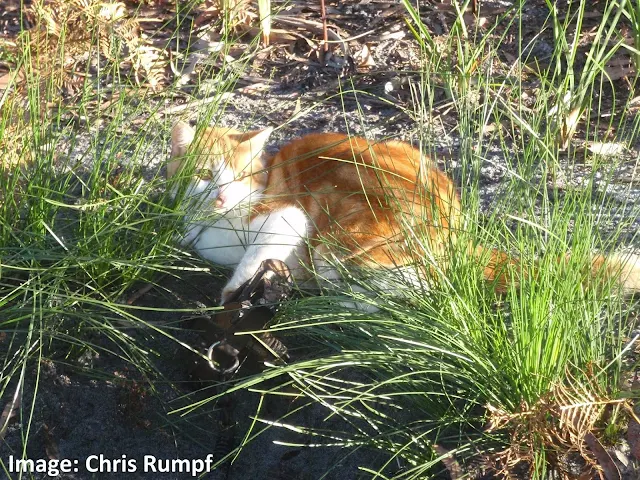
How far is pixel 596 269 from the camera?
2.19 metres

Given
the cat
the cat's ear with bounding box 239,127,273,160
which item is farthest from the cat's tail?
the cat's ear with bounding box 239,127,273,160

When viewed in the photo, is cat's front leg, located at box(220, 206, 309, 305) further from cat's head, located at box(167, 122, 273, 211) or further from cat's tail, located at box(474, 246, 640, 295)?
cat's tail, located at box(474, 246, 640, 295)

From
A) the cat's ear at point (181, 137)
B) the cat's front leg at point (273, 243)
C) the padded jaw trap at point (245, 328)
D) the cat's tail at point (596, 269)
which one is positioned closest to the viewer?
the cat's tail at point (596, 269)

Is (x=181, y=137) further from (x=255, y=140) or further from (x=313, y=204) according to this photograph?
(x=313, y=204)

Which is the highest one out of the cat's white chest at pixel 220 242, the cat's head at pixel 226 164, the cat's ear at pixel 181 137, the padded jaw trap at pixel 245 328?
the cat's ear at pixel 181 137

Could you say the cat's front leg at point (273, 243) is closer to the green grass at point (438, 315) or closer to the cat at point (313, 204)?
the cat at point (313, 204)

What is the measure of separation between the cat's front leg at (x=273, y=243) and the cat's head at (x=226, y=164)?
124mm

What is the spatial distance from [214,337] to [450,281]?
79 centimetres

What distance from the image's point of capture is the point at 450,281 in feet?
6.98

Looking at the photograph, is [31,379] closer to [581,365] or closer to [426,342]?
[426,342]

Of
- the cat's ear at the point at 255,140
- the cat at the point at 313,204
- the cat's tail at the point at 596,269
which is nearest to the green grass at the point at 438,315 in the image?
the cat's tail at the point at 596,269

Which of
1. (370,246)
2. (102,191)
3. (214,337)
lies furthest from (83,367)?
(370,246)

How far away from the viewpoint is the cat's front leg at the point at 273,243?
2715 millimetres

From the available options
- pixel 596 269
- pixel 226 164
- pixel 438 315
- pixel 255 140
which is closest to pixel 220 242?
pixel 226 164
